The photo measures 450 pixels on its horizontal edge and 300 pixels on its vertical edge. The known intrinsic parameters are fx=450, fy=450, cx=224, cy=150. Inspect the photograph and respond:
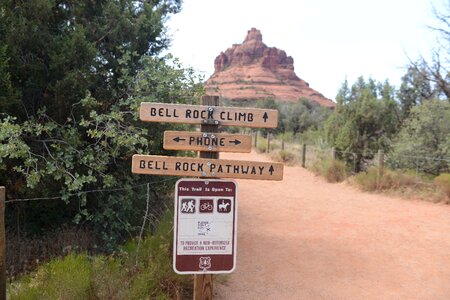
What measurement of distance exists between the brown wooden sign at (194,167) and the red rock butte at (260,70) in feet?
306

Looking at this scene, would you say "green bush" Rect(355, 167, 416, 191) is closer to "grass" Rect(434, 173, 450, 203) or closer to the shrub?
A: "grass" Rect(434, 173, 450, 203)

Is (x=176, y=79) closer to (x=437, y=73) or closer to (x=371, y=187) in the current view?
(x=371, y=187)

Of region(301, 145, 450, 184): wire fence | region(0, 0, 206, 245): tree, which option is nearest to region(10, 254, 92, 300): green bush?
region(0, 0, 206, 245): tree

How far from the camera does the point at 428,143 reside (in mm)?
13328

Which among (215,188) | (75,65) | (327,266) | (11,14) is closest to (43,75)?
(75,65)

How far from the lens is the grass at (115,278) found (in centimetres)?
381

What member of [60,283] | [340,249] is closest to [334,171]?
[340,249]

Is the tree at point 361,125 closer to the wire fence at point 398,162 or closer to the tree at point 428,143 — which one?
the wire fence at point 398,162

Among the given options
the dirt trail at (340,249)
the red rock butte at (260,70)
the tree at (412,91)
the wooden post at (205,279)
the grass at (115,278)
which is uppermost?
the red rock butte at (260,70)

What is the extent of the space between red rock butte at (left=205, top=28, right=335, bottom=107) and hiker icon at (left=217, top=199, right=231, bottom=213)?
93.5 m

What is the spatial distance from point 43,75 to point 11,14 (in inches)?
30.3

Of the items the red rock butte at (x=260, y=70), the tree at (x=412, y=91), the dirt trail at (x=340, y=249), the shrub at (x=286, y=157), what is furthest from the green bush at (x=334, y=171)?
the red rock butte at (x=260, y=70)

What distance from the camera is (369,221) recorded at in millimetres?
8938

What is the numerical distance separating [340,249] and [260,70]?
367 ft
